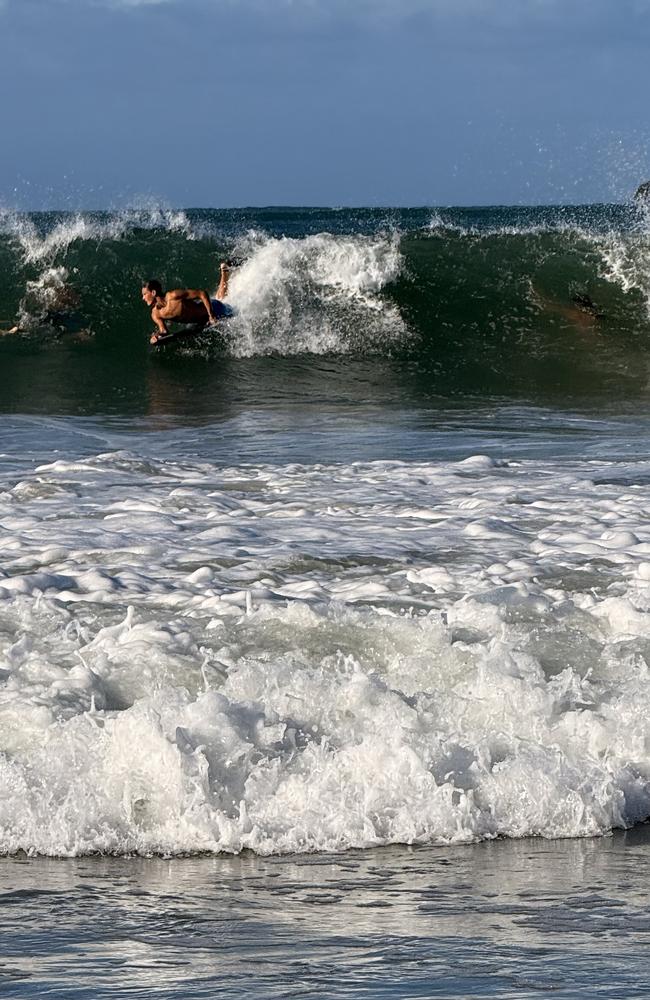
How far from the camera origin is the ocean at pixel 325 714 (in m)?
3.02

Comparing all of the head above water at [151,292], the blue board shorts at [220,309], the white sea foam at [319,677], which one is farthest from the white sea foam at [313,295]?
the white sea foam at [319,677]

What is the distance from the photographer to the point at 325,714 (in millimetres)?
4281

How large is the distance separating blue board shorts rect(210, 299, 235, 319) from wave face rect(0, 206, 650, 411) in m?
0.18

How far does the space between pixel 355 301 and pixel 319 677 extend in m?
13.2

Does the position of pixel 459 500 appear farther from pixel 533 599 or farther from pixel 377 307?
pixel 377 307

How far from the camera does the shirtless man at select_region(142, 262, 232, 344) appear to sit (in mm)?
15570

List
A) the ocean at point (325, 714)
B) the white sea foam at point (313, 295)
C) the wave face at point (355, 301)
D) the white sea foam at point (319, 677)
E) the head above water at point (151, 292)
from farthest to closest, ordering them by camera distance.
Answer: the white sea foam at point (313, 295) < the head above water at point (151, 292) < the wave face at point (355, 301) < the white sea foam at point (319, 677) < the ocean at point (325, 714)

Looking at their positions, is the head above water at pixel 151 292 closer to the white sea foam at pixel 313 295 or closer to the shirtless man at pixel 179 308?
the shirtless man at pixel 179 308

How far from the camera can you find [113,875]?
3.55 metres

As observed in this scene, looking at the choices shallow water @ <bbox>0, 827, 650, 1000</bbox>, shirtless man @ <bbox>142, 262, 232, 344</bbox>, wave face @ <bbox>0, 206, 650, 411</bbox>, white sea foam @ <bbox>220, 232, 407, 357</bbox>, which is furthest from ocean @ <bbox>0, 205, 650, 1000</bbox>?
white sea foam @ <bbox>220, 232, 407, 357</bbox>

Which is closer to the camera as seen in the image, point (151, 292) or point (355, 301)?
point (151, 292)

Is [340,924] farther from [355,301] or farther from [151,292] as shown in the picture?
[355,301]

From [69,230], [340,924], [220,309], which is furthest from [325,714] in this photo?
[69,230]

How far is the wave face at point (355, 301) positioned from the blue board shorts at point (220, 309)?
18cm
